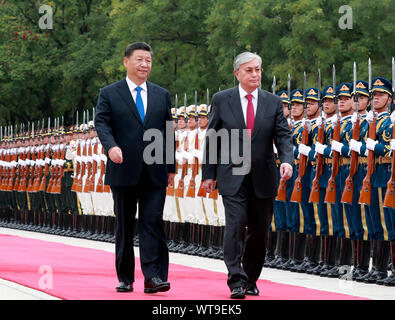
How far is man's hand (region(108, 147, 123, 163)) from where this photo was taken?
8664 millimetres

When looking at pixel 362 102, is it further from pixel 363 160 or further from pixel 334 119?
pixel 363 160

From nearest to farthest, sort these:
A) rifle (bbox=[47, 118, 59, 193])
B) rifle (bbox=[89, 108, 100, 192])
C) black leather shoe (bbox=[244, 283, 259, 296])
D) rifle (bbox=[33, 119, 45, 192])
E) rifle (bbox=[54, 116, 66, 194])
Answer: black leather shoe (bbox=[244, 283, 259, 296]), rifle (bbox=[89, 108, 100, 192]), rifle (bbox=[54, 116, 66, 194]), rifle (bbox=[47, 118, 59, 193]), rifle (bbox=[33, 119, 45, 192])

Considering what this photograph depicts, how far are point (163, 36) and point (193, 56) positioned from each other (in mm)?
1065

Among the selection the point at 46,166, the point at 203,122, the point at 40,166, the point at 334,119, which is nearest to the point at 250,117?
the point at 334,119

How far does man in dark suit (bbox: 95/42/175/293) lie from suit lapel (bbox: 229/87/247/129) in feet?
1.71

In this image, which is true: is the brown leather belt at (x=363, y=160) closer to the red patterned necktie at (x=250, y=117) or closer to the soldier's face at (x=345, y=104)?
the soldier's face at (x=345, y=104)

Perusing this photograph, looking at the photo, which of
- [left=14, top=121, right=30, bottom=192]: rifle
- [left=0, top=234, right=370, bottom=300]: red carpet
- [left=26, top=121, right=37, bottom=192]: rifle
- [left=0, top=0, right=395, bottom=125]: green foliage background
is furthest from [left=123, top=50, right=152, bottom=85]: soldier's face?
[left=14, top=121, right=30, bottom=192]: rifle

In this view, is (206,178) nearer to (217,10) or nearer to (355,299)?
(355,299)

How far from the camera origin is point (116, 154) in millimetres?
8664

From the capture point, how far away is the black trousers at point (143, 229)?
895 centimetres

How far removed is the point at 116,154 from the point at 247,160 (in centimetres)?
97

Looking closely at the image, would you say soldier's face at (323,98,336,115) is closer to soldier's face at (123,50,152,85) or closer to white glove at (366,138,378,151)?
white glove at (366,138,378,151)

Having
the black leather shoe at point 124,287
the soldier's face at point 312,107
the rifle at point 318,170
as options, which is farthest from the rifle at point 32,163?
the black leather shoe at point 124,287

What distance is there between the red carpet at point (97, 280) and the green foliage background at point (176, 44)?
4195mm
